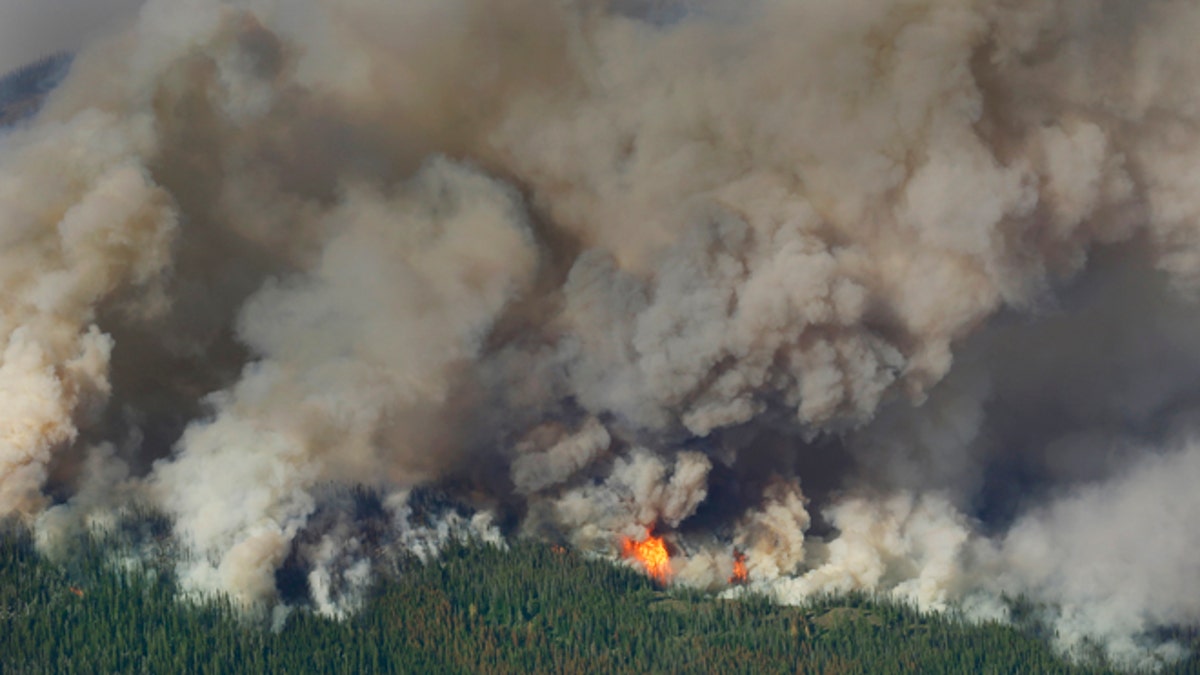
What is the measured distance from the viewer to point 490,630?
11406cm

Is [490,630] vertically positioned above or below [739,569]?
below

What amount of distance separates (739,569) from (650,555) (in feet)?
16.0

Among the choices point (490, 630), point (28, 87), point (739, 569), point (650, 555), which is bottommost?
point (490, 630)

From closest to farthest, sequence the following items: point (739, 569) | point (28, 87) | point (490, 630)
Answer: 1. point (490, 630)
2. point (739, 569)
3. point (28, 87)

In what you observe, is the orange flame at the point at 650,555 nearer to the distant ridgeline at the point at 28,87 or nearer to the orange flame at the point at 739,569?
the orange flame at the point at 739,569

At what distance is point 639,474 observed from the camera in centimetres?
12031

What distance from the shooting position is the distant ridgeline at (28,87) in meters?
162

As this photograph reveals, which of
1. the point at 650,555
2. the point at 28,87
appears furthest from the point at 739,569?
the point at 28,87

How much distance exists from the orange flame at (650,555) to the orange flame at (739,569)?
3537mm

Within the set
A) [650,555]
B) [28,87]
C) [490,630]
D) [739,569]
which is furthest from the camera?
[28,87]

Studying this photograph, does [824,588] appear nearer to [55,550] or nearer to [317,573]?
[317,573]

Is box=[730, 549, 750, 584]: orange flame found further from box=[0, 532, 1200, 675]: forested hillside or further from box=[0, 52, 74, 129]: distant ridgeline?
box=[0, 52, 74, 129]: distant ridgeline

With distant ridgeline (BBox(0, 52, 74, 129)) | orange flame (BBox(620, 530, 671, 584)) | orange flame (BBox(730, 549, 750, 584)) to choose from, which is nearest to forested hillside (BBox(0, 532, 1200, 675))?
orange flame (BBox(620, 530, 671, 584))

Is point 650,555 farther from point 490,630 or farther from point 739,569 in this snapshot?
point 490,630
